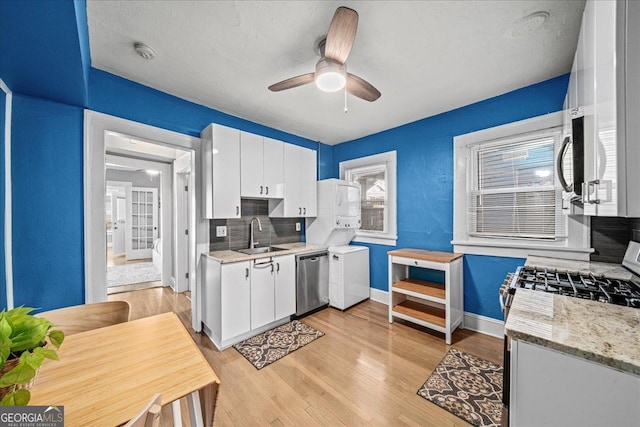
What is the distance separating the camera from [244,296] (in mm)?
2607

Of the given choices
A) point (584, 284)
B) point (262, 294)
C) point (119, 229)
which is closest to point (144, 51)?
point (262, 294)

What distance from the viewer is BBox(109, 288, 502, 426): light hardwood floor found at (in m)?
1.65

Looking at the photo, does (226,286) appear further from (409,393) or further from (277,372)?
(409,393)

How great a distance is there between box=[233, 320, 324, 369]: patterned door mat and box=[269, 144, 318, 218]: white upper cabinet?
4.74 ft

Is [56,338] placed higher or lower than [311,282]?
higher

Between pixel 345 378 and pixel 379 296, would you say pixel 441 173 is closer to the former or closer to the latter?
pixel 379 296

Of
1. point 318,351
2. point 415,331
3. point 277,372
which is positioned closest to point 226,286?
point 277,372

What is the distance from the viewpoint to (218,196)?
2660 mm

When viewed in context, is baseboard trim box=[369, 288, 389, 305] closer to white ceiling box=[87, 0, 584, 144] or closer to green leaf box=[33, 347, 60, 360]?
white ceiling box=[87, 0, 584, 144]

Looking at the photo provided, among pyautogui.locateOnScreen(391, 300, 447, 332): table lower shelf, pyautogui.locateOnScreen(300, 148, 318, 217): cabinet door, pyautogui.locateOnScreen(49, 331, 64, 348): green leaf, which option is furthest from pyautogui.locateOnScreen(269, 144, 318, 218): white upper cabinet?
pyautogui.locateOnScreen(49, 331, 64, 348): green leaf

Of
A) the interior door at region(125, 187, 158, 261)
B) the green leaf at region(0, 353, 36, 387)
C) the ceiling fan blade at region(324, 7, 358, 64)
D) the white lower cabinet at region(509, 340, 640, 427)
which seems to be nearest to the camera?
the green leaf at region(0, 353, 36, 387)

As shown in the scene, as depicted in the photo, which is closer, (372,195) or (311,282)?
(311,282)

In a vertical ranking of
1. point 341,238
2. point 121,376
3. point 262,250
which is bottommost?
point 121,376

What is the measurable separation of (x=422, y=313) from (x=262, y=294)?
1.88 meters
